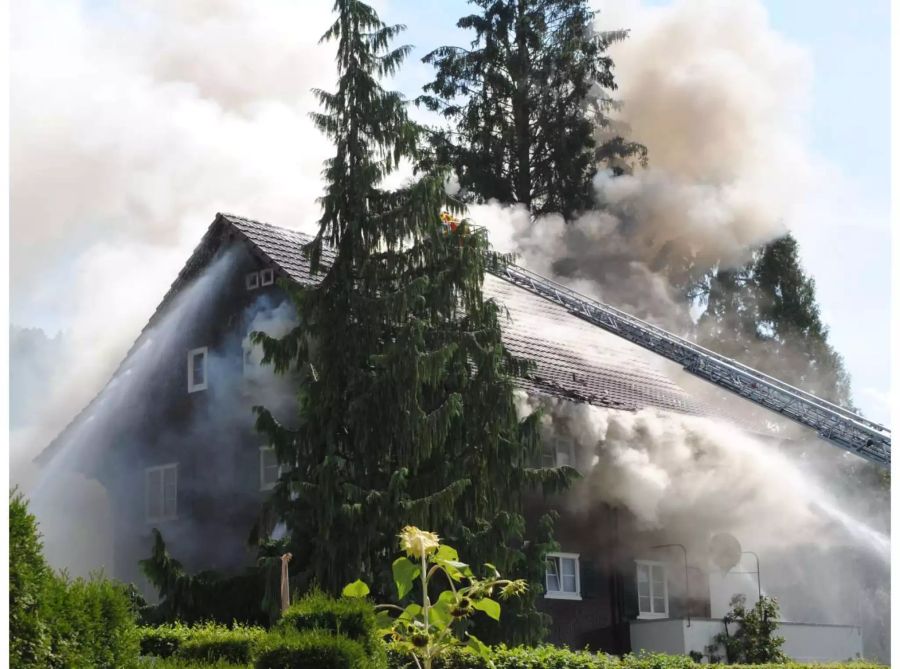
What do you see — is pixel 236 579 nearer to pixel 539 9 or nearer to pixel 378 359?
pixel 378 359

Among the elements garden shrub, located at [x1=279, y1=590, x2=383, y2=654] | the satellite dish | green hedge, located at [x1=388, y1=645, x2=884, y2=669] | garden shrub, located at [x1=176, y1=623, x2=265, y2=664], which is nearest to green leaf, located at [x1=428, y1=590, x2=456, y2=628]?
green hedge, located at [x1=388, y1=645, x2=884, y2=669]

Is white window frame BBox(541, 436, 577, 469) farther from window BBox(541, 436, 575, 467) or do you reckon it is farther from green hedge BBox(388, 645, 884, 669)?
green hedge BBox(388, 645, 884, 669)

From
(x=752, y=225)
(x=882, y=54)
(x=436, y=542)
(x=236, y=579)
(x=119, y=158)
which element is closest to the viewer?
(x=436, y=542)

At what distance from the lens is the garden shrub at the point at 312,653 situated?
26.5 feet

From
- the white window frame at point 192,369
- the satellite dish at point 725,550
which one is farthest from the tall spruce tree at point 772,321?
the white window frame at point 192,369

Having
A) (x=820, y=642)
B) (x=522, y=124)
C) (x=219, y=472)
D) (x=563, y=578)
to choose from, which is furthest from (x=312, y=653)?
(x=522, y=124)

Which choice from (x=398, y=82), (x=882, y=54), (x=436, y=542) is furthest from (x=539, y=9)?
(x=436, y=542)

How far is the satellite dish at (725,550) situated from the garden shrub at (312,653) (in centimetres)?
1139

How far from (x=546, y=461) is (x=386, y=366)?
15.2 feet

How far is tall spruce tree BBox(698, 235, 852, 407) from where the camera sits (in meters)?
23.4

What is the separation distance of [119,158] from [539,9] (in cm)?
1014

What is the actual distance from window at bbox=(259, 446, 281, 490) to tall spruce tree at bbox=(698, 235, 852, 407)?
10.8 metres

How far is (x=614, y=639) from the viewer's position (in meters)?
17.8

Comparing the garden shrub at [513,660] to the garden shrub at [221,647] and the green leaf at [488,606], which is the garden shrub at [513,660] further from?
the garden shrub at [221,647]
